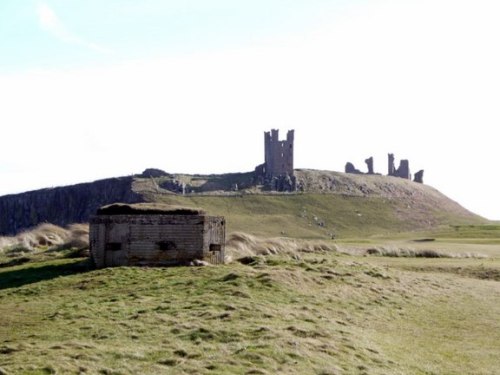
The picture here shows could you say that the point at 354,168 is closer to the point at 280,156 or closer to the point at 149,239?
the point at 280,156

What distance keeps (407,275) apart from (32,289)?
14.8 m

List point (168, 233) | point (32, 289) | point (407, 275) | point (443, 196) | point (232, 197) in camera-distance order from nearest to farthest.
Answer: point (32, 289) < point (168, 233) < point (407, 275) < point (232, 197) < point (443, 196)

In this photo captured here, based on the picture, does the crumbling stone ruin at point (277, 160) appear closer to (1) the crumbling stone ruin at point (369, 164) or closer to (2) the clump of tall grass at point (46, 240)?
(1) the crumbling stone ruin at point (369, 164)

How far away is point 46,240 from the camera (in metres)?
35.8

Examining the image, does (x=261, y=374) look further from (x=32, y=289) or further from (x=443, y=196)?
(x=443, y=196)

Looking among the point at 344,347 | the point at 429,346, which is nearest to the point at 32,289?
the point at 344,347

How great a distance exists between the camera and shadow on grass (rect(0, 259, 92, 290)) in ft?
72.9

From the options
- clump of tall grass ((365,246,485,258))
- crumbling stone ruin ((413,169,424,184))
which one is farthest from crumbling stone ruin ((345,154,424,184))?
clump of tall grass ((365,246,485,258))

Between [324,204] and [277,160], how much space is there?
2003cm

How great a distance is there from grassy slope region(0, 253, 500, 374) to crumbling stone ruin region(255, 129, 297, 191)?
97.3 metres

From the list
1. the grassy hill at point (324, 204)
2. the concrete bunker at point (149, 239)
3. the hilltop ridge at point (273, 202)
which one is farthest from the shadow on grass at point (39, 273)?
the hilltop ridge at point (273, 202)

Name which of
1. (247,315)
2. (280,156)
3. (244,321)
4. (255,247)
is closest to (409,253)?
(255,247)

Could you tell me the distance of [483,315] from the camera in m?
21.4

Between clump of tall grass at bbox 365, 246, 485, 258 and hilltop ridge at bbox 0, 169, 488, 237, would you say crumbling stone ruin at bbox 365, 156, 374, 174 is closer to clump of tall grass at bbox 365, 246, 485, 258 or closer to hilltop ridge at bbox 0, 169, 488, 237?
hilltop ridge at bbox 0, 169, 488, 237
